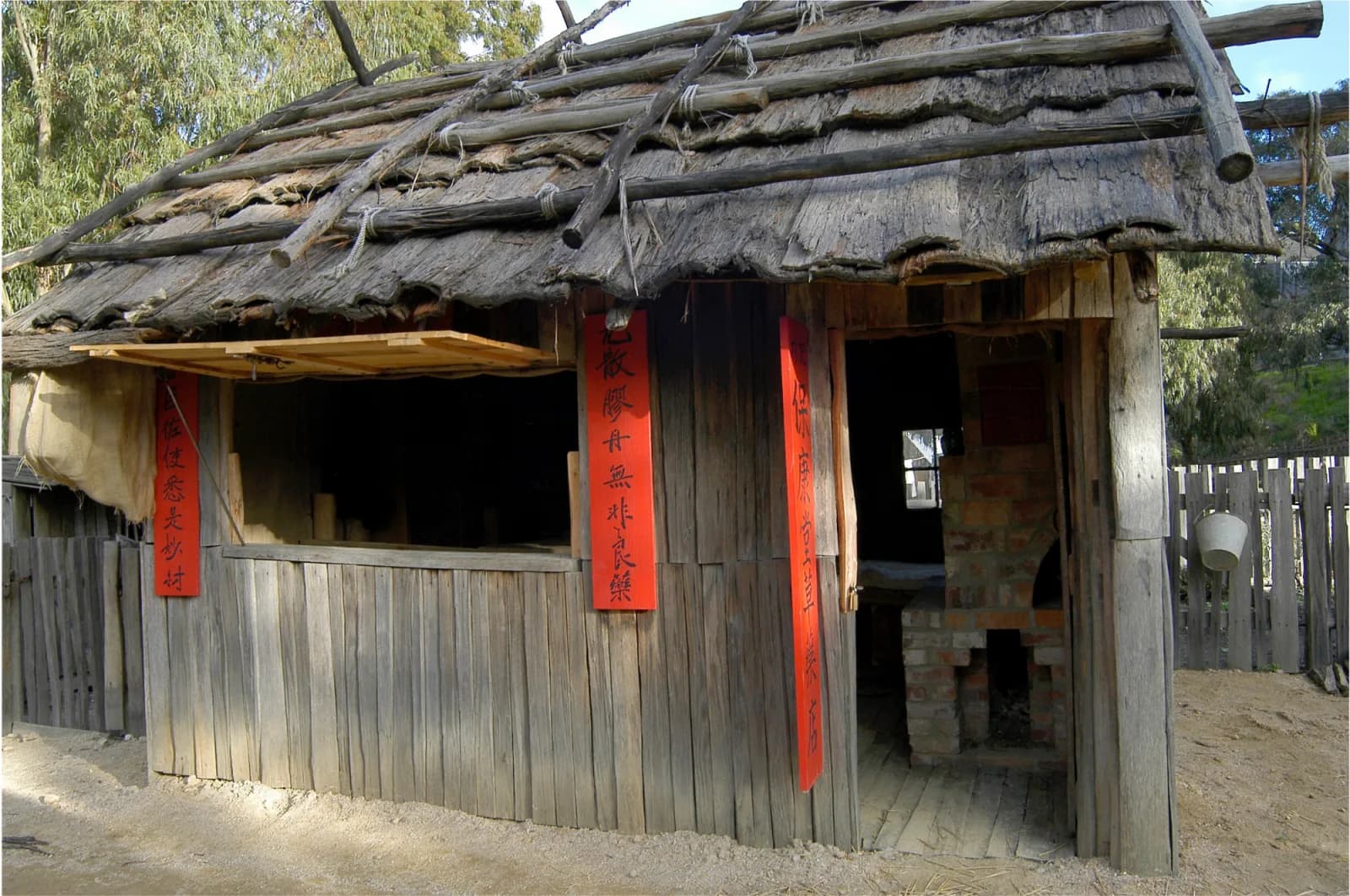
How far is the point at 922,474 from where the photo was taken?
13.7 m

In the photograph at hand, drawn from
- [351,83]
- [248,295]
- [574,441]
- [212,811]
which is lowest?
[212,811]

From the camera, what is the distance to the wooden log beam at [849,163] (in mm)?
3537

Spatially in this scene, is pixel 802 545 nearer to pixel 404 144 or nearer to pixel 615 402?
pixel 615 402

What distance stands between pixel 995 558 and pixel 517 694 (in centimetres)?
278

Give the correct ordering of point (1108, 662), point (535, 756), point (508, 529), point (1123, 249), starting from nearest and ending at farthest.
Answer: point (1123, 249) < point (1108, 662) < point (535, 756) < point (508, 529)

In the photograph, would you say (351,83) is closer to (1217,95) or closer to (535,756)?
(535,756)

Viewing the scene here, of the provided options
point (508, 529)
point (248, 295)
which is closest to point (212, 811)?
point (248, 295)

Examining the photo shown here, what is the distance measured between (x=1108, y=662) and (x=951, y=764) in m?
1.73

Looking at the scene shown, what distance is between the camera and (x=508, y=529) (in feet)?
29.6

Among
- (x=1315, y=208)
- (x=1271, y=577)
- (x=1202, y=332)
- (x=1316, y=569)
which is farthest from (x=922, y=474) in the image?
(x=1315, y=208)

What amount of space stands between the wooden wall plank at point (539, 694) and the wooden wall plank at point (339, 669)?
3.84 ft

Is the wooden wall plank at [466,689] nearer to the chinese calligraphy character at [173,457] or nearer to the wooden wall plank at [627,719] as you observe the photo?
the wooden wall plank at [627,719]

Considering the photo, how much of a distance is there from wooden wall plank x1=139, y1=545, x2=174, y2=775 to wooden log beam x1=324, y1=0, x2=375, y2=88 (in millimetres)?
3615

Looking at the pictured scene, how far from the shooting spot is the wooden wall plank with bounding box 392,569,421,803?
5055 mm
